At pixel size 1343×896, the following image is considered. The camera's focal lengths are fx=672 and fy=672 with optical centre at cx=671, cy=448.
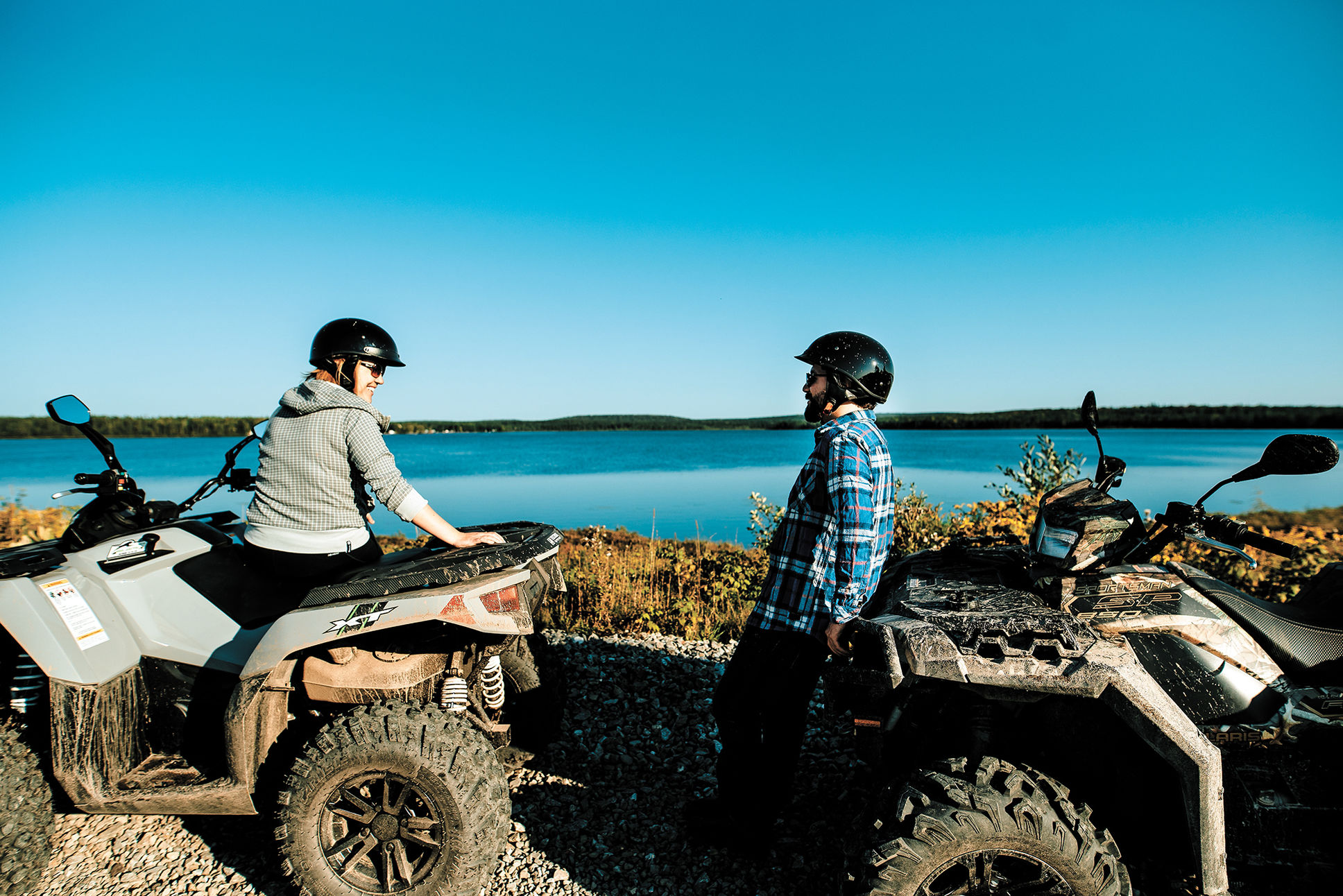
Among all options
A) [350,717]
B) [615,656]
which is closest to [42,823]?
[350,717]

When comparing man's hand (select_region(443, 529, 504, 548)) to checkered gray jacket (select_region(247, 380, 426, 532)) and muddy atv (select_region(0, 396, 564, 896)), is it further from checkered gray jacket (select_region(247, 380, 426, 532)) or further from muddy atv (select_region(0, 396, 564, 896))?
checkered gray jacket (select_region(247, 380, 426, 532))

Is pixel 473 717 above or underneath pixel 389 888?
above

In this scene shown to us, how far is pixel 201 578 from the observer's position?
121 inches

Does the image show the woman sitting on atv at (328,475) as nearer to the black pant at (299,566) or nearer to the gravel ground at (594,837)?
the black pant at (299,566)

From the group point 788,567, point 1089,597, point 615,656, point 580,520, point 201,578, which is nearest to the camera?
point 1089,597

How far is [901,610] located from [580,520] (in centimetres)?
1652

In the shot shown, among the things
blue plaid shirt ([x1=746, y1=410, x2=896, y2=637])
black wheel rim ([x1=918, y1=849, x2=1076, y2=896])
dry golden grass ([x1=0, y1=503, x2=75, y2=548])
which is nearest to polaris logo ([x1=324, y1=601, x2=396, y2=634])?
blue plaid shirt ([x1=746, y1=410, x2=896, y2=637])

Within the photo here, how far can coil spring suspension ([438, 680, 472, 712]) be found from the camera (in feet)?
9.51

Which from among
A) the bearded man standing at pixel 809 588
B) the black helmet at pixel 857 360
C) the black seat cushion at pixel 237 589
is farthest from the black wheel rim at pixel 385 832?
the black helmet at pixel 857 360

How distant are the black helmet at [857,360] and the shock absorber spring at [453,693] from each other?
2.09 meters

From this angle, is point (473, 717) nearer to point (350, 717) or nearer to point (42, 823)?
point (350, 717)

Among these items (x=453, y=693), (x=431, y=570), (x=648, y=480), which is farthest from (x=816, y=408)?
(x=648, y=480)

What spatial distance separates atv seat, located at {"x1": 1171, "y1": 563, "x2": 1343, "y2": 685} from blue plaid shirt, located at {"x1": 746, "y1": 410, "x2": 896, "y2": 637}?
1147mm

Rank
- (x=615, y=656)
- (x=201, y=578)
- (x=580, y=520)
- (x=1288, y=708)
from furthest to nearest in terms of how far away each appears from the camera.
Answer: (x=580, y=520) < (x=615, y=656) < (x=201, y=578) < (x=1288, y=708)
